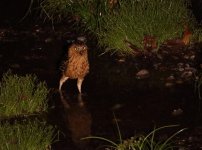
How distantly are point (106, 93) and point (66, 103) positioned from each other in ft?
→ 1.94

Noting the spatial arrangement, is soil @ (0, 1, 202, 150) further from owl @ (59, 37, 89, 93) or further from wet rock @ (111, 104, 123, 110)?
owl @ (59, 37, 89, 93)

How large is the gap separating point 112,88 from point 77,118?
3.28ft

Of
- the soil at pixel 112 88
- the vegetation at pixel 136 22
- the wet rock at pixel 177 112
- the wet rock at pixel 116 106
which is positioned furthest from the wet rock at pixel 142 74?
the wet rock at pixel 177 112

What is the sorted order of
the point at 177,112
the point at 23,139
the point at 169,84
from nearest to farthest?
the point at 23,139
the point at 177,112
the point at 169,84

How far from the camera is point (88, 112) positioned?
6754 millimetres

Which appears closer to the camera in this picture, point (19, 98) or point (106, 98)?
point (19, 98)

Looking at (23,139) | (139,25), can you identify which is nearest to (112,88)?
(139,25)

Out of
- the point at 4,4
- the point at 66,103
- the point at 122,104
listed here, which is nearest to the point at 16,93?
the point at 66,103

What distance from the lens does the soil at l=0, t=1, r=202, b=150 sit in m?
6.26

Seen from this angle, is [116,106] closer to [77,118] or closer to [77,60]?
[77,118]

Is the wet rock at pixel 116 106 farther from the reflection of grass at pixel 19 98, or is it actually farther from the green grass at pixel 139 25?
the green grass at pixel 139 25

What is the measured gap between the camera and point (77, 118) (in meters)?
6.64

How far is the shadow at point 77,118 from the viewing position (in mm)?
6145

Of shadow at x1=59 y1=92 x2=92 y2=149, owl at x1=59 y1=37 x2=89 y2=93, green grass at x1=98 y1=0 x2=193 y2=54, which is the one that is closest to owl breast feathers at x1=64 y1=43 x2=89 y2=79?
owl at x1=59 y1=37 x2=89 y2=93
